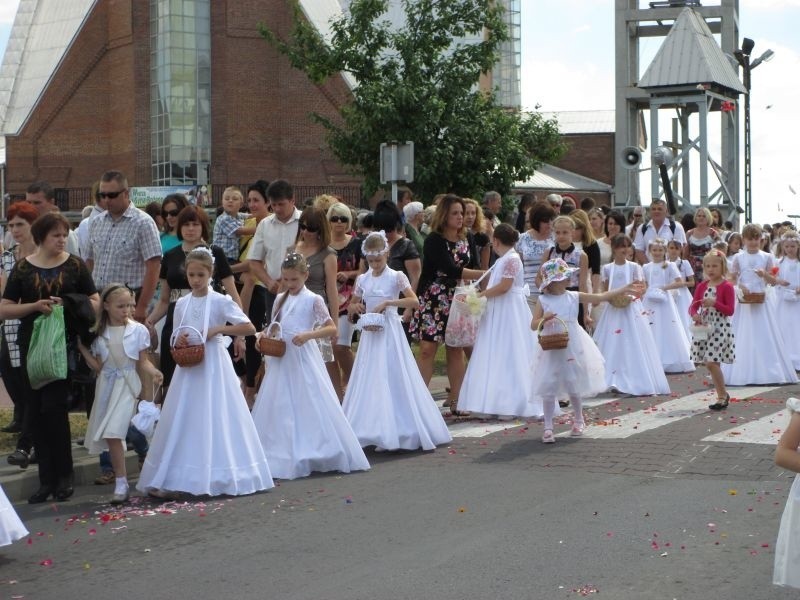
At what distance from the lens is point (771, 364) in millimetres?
16281

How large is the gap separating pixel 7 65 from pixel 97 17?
27.1 ft

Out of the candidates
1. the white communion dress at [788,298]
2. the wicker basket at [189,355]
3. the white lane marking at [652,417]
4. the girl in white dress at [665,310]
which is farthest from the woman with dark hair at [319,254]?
the white communion dress at [788,298]

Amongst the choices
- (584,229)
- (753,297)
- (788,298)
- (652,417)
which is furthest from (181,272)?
(788,298)

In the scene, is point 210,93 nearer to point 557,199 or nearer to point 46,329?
point 557,199

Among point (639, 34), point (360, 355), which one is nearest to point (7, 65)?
point (639, 34)

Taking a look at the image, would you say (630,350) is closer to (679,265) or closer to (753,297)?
(753,297)

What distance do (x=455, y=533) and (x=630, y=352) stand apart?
7797mm

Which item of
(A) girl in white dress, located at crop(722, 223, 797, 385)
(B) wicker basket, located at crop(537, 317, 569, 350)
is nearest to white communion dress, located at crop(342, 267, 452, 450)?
(B) wicker basket, located at crop(537, 317, 569, 350)

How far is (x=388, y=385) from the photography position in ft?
36.2

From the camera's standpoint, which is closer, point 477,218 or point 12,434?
point 12,434

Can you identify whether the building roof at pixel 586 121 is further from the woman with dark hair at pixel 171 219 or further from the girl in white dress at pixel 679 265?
the woman with dark hair at pixel 171 219

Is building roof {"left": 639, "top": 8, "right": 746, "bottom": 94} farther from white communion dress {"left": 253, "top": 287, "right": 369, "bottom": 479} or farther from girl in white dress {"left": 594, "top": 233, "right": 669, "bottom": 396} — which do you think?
white communion dress {"left": 253, "top": 287, "right": 369, "bottom": 479}

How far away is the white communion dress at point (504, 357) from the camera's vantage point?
1251 cm

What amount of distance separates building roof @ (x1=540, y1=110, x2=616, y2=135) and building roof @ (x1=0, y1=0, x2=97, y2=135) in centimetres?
3338
